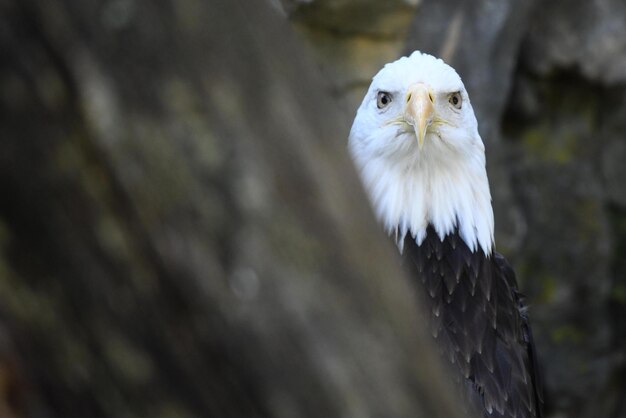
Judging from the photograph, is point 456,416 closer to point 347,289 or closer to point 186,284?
point 347,289

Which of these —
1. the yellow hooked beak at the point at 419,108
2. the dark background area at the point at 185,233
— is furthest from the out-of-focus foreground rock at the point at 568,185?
the dark background area at the point at 185,233

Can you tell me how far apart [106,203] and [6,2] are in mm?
228

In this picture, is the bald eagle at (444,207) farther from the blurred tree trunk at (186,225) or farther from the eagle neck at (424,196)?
the blurred tree trunk at (186,225)

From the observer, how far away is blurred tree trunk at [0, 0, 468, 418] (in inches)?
44.9

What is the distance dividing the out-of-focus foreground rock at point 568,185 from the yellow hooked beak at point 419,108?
2064 millimetres

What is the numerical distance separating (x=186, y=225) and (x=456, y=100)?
2.02 meters

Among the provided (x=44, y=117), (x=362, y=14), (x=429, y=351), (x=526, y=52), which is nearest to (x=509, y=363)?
(x=362, y=14)

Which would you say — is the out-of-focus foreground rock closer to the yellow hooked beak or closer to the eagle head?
the eagle head

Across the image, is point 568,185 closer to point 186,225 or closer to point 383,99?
point 383,99

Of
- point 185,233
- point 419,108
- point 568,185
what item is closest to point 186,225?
point 185,233

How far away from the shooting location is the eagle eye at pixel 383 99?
3.06 metres

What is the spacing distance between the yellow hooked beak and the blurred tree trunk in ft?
5.57

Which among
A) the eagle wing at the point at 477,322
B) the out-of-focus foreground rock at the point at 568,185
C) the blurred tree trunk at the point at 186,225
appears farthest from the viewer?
the out-of-focus foreground rock at the point at 568,185

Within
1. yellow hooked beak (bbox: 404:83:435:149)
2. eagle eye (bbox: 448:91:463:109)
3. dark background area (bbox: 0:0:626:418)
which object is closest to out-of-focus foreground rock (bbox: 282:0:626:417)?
eagle eye (bbox: 448:91:463:109)
